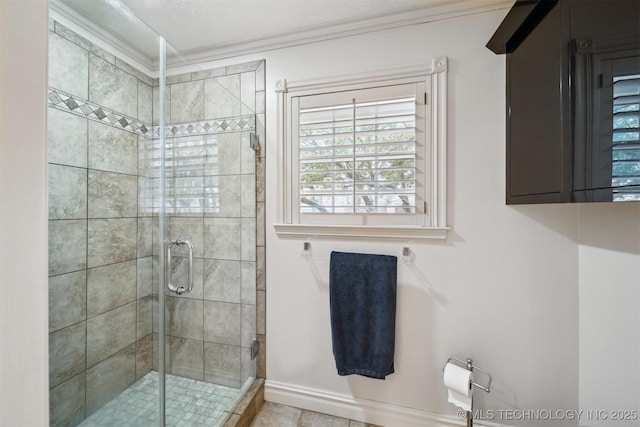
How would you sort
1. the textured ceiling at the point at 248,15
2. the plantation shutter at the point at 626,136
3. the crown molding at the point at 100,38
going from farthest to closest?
1. the textured ceiling at the point at 248,15
2. the crown molding at the point at 100,38
3. the plantation shutter at the point at 626,136

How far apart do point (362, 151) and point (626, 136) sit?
101cm

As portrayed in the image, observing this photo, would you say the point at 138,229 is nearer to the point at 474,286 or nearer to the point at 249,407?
the point at 249,407

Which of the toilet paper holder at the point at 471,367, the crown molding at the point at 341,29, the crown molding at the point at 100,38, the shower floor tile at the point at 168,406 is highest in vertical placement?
the crown molding at the point at 341,29

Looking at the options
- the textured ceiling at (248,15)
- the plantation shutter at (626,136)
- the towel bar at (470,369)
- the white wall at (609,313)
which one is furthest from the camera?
the textured ceiling at (248,15)

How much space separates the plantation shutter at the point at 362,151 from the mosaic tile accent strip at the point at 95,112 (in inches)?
32.7

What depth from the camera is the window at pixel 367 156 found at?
4.76ft

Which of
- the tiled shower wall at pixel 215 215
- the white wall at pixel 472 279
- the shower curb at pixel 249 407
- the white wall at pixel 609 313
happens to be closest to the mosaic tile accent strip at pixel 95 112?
the tiled shower wall at pixel 215 215

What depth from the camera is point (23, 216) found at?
1.18 ft

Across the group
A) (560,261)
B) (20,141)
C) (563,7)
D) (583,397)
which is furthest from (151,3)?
(583,397)

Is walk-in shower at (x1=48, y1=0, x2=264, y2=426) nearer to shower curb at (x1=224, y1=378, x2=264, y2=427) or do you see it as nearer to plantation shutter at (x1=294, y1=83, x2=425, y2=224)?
shower curb at (x1=224, y1=378, x2=264, y2=427)

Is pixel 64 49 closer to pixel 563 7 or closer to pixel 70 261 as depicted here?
pixel 70 261

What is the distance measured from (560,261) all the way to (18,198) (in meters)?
1.88

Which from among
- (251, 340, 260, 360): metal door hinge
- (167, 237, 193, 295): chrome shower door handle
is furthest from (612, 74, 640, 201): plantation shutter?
(251, 340, 260, 360): metal door hinge

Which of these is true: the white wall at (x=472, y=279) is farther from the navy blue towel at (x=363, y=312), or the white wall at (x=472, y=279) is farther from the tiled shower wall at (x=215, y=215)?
the tiled shower wall at (x=215, y=215)
